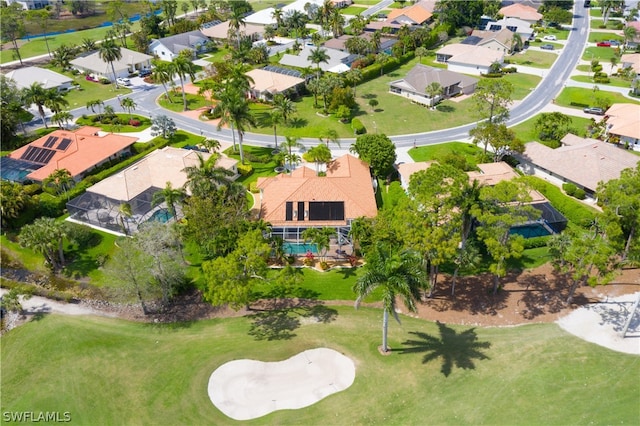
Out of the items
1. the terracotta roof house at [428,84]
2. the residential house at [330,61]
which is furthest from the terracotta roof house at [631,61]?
the residential house at [330,61]

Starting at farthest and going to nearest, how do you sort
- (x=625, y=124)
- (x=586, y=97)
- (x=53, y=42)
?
(x=53, y=42)
(x=586, y=97)
(x=625, y=124)

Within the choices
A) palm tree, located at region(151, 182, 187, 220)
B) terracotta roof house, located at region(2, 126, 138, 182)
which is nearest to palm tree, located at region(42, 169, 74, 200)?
terracotta roof house, located at region(2, 126, 138, 182)

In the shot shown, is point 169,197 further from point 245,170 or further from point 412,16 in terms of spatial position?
point 412,16

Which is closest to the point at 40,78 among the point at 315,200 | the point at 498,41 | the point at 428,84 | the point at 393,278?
the point at 315,200

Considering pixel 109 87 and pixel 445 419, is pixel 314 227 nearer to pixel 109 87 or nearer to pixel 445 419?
pixel 445 419

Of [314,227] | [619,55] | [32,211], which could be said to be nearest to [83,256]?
[32,211]
